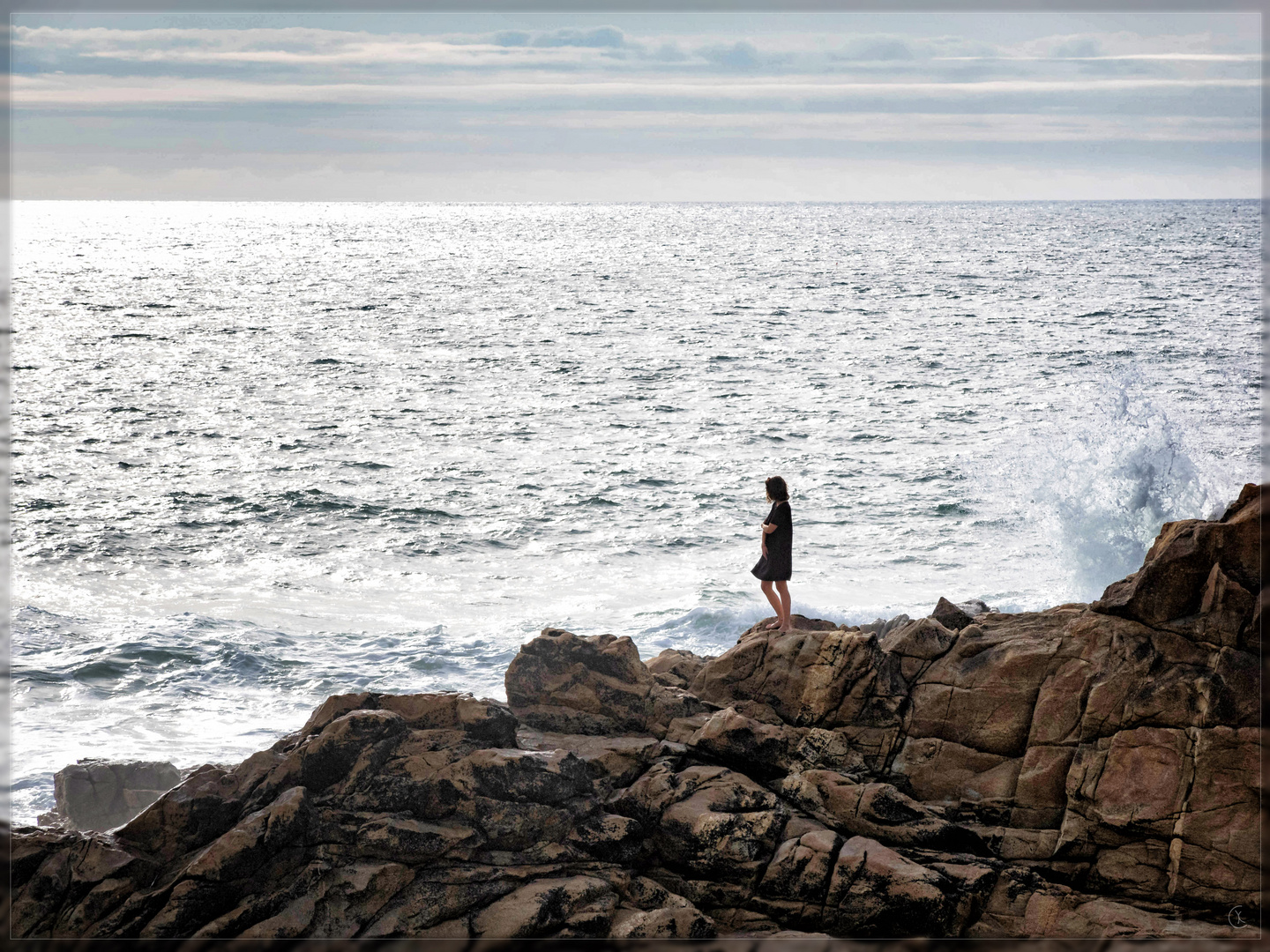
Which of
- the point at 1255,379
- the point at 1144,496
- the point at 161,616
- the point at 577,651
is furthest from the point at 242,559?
the point at 1255,379

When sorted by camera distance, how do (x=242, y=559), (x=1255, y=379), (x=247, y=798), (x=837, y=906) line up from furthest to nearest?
(x=1255, y=379) → (x=242, y=559) → (x=247, y=798) → (x=837, y=906)

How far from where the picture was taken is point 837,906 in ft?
18.3

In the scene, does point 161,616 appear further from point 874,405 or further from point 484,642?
point 874,405

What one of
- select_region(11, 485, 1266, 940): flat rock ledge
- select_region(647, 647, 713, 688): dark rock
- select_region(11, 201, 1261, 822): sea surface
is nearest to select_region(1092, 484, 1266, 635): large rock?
select_region(11, 485, 1266, 940): flat rock ledge

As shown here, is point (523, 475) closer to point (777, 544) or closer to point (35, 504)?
point (35, 504)

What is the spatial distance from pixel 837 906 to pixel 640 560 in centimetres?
1164

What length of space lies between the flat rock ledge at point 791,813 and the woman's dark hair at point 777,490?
203 centimetres

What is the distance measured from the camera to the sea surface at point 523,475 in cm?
1276

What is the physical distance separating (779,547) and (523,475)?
46.9 ft

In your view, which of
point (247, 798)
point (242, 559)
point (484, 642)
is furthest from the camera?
point (242, 559)

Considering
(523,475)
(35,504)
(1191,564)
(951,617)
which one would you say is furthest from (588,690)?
(35,504)

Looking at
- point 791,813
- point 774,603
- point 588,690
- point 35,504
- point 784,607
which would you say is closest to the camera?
point 791,813

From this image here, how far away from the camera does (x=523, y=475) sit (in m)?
22.7

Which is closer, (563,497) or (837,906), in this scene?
(837,906)
